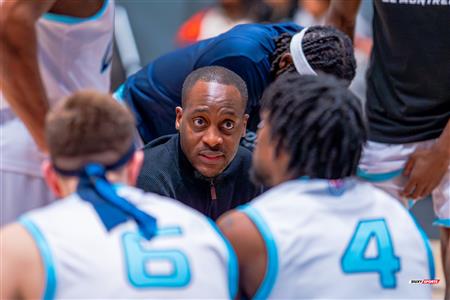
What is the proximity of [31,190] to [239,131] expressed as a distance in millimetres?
990

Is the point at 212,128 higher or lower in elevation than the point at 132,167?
lower

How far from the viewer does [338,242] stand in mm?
2451

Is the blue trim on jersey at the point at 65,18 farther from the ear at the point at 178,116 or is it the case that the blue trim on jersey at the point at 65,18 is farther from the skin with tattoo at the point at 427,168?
the skin with tattoo at the point at 427,168

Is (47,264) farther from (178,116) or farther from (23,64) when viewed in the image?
(178,116)

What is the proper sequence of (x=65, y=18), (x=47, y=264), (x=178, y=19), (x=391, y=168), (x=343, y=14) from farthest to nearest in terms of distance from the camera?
(x=178, y=19) → (x=343, y=14) → (x=391, y=168) → (x=65, y=18) → (x=47, y=264)

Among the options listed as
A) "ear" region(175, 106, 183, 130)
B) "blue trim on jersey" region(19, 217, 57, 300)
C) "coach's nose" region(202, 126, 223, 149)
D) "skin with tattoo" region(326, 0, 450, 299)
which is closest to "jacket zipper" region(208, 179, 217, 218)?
"coach's nose" region(202, 126, 223, 149)

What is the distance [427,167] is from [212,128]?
115 centimetres

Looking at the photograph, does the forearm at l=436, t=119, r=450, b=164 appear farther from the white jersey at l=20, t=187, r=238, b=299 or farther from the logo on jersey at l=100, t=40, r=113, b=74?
the white jersey at l=20, t=187, r=238, b=299

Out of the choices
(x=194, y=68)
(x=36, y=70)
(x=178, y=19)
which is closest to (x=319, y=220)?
(x=36, y=70)

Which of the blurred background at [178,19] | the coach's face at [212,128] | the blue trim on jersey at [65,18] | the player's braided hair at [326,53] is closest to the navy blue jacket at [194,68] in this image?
the player's braided hair at [326,53]

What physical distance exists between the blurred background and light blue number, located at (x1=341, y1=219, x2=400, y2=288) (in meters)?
4.95

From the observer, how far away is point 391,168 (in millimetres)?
4422

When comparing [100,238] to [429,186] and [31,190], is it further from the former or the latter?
[429,186]

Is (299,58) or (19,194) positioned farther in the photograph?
(299,58)
